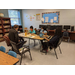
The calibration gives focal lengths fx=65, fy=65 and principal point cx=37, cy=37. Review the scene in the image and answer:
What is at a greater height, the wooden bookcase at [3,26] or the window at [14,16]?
the window at [14,16]

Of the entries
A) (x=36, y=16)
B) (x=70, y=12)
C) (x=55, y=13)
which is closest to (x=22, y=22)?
(x=36, y=16)

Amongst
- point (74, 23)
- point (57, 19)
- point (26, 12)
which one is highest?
point (26, 12)

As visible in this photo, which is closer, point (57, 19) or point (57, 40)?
point (57, 40)

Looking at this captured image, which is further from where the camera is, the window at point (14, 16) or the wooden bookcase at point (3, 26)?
the window at point (14, 16)

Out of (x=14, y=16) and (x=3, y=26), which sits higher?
(x=14, y=16)

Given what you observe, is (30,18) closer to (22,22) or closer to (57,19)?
(22,22)

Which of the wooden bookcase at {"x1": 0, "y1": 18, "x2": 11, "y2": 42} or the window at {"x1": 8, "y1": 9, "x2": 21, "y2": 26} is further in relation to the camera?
the window at {"x1": 8, "y1": 9, "x2": 21, "y2": 26}

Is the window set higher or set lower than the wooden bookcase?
higher

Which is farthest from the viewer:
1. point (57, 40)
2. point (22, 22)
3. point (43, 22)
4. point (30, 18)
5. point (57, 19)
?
point (22, 22)

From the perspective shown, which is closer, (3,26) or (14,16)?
(3,26)
